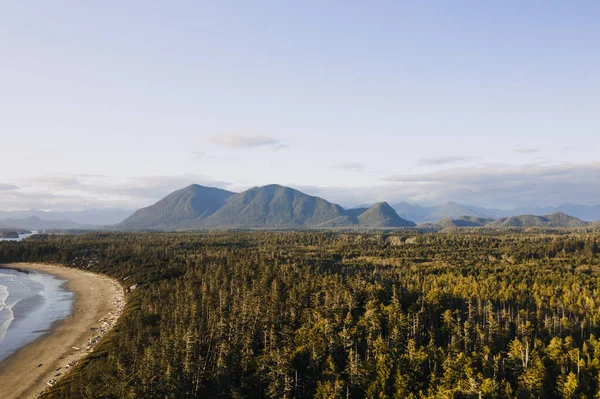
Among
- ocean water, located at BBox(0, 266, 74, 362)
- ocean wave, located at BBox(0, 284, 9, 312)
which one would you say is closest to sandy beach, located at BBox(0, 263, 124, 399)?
ocean water, located at BBox(0, 266, 74, 362)

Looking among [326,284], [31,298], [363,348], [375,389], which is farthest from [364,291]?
[31,298]

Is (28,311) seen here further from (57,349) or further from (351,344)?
(351,344)

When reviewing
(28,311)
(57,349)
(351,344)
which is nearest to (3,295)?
(28,311)

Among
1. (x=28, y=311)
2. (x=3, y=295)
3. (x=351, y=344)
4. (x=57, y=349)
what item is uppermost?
(x=351, y=344)

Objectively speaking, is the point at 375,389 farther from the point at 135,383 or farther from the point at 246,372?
the point at 135,383

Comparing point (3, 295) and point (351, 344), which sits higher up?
point (351, 344)

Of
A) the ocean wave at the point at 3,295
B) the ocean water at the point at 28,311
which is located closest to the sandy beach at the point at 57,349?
the ocean water at the point at 28,311

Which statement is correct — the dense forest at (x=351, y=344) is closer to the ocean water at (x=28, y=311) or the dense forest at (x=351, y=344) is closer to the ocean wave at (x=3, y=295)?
the ocean water at (x=28, y=311)
